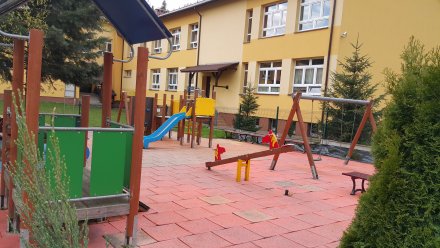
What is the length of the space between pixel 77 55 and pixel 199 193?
10.6m

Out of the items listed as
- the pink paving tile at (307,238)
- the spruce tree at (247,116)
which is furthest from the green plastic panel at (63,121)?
the spruce tree at (247,116)

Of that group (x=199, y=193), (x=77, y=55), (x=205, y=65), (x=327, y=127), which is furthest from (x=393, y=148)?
(x=205, y=65)

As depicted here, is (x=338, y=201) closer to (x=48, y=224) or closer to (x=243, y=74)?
(x=48, y=224)

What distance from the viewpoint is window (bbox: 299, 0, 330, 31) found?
1579cm

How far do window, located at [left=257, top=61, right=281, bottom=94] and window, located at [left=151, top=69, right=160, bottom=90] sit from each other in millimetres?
11473

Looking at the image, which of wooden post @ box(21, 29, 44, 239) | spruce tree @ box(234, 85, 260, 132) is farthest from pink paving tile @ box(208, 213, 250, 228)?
spruce tree @ box(234, 85, 260, 132)

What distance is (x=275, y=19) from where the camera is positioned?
60.2 feet

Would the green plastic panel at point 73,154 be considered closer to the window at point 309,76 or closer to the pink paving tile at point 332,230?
the pink paving tile at point 332,230

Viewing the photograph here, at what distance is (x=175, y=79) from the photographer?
26.2m

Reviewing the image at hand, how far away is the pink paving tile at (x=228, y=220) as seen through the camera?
13.8ft

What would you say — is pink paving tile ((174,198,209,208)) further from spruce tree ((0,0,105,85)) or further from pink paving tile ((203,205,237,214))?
spruce tree ((0,0,105,85))

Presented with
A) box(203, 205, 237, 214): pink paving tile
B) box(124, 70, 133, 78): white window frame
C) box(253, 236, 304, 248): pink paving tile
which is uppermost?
box(124, 70, 133, 78): white window frame

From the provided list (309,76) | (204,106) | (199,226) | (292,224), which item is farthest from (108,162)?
(309,76)

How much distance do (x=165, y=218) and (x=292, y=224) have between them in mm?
1460
